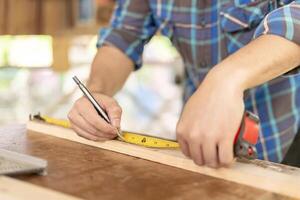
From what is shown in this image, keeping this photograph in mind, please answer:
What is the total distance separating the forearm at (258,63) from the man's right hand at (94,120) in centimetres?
27

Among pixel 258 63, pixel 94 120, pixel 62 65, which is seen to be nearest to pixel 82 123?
pixel 94 120

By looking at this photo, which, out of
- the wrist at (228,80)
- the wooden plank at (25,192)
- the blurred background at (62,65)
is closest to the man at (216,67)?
the wrist at (228,80)

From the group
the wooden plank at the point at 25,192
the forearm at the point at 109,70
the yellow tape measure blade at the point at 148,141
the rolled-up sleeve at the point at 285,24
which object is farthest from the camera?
the forearm at the point at 109,70

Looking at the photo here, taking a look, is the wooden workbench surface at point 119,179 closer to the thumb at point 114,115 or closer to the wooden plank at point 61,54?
the thumb at point 114,115

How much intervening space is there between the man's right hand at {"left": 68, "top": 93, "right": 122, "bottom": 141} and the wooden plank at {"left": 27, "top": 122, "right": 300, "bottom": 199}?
18mm

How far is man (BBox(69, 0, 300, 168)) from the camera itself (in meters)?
0.78

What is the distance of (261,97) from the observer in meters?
1.22

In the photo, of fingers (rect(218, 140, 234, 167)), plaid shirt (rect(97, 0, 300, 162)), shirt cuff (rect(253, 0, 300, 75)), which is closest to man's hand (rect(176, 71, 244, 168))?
fingers (rect(218, 140, 234, 167))

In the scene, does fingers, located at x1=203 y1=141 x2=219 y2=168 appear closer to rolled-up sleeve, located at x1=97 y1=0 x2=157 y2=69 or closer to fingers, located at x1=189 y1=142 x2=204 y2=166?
fingers, located at x1=189 y1=142 x2=204 y2=166

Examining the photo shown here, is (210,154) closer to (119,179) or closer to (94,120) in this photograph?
(119,179)

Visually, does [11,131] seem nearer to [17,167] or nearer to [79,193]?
[17,167]

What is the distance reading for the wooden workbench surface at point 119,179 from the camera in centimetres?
75

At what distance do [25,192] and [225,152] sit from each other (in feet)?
0.86

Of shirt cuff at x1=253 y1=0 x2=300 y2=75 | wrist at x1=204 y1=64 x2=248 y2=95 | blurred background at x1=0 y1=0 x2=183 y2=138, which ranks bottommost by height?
blurred background at x1=0 y1=0 x2=183 y2=138
